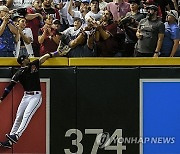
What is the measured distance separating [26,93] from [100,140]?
1.48 metres

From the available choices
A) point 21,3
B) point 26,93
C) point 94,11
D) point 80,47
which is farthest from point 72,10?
point 26,93

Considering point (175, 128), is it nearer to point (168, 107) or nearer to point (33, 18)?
point (168, 107)

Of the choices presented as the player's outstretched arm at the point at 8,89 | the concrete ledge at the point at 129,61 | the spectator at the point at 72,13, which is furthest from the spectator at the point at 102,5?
the player's outstretched arm at the point at 8,89

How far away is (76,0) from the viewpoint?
13.8 meters

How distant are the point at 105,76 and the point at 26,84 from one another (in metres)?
1.34

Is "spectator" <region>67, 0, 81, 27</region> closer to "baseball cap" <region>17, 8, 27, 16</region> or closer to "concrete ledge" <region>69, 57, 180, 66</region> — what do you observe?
"baseball cap" <region>17, 8, 27, 16</region>

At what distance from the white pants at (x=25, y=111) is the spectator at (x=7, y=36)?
0.87 meters

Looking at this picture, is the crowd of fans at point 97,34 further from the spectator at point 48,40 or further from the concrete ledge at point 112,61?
the concrete ledge at point 112,61

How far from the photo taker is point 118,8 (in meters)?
12.5

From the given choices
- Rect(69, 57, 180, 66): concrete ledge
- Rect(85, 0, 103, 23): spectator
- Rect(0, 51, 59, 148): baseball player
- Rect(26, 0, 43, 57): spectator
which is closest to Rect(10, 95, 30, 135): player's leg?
Rect(0, 51, 59, 148): baseball player

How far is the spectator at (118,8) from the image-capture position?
1248 centimetres

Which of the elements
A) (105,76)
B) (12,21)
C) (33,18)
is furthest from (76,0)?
(105,76)

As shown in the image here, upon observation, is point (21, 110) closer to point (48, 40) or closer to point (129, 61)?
point (48, 40)

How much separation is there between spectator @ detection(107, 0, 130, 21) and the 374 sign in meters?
2.87
